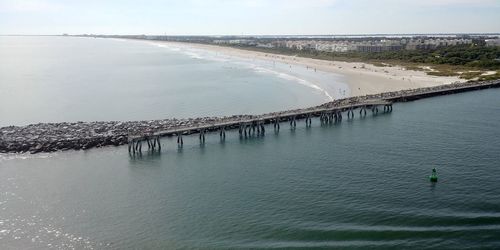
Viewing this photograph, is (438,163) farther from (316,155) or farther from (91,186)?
(91,186)

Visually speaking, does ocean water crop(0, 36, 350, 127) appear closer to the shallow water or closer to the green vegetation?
the shallow water

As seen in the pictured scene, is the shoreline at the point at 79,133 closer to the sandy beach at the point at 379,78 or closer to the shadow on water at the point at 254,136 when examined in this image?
the shadow on water at the point at 254,136

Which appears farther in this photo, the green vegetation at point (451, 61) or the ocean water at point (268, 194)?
the green vegetation at point (451, 61)

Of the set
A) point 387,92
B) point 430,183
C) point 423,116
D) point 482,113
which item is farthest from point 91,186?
point 387,92

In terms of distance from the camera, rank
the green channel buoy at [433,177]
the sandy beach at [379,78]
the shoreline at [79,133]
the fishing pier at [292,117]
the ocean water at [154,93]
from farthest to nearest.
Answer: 1. the sandy beach at [379,78]
2. the ocean water at [154,93]
3. the fishing pier at [292,117]
4. the shoreline at [79,133]
5. the green channel buoy at [433,177]

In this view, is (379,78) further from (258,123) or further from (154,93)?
(258,123)

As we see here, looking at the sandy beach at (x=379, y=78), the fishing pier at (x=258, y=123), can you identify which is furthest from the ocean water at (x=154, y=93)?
the fishing pier at (x=258, y=123)
